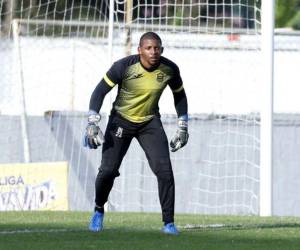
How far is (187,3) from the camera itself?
20.4 m

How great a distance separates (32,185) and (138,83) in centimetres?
736

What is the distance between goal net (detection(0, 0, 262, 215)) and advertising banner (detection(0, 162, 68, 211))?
32 millimetres

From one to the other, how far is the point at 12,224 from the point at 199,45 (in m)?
8.10

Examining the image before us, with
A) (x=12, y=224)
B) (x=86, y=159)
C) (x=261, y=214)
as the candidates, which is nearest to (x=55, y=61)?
(x=86, y=159)

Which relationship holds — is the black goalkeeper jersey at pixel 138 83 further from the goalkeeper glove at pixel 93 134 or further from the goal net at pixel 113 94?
the goal net at pixel 113 94

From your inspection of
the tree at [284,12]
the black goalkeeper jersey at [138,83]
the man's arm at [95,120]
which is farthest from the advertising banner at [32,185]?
the tree at [284,12]

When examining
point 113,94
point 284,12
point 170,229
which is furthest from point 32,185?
point 284,12

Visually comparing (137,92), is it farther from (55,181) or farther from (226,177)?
(226,177)

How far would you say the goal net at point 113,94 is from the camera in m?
19.4

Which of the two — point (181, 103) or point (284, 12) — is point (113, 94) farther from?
point (284, 12)

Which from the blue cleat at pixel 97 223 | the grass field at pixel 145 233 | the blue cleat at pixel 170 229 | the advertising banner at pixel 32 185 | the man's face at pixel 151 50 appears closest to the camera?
the grass field at pixel 145 233

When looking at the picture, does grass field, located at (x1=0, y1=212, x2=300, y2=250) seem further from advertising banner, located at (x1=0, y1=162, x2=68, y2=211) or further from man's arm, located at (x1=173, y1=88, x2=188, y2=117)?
advertising banner, located at (x1=0, y1=162, x2=68, y2=211)

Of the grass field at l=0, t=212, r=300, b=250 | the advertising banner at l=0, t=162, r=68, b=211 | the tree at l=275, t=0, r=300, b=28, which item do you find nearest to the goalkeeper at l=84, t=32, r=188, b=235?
the grass field at l=0, t=212, r=300, b=250

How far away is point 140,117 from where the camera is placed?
452 inches
